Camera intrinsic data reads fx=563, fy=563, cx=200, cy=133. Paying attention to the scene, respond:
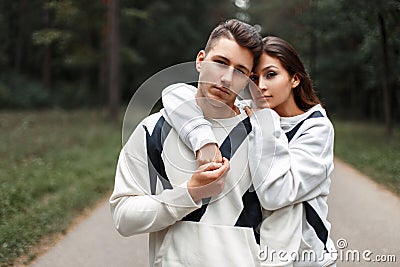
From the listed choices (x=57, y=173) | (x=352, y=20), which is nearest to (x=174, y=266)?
(x=57, y=173)

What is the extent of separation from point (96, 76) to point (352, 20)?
3284 centimetres

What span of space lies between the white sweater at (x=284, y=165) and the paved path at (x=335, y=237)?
3250 mm

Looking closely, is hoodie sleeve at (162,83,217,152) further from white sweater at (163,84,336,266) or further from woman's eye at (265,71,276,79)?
woman's eye at (265,71,276,79)

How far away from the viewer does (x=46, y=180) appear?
977cm

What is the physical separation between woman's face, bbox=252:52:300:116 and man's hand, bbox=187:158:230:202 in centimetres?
40

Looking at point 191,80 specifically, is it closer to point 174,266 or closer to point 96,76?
point 174,266

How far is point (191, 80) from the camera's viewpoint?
1.92 meters

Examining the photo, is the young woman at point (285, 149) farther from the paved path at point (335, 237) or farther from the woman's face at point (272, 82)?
the paved path at point (335, 237)

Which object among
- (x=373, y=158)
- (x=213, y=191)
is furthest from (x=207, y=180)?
(x=373, y=158)

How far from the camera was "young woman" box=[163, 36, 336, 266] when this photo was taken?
1.90 metres

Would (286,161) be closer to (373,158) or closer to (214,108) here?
(214,108)

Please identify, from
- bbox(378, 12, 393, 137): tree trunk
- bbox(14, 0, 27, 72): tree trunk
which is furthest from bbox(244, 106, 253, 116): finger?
bbox(14, 0, 27, 72): tree trunk

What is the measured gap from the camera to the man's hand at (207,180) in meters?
1.76

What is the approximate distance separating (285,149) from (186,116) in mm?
374
